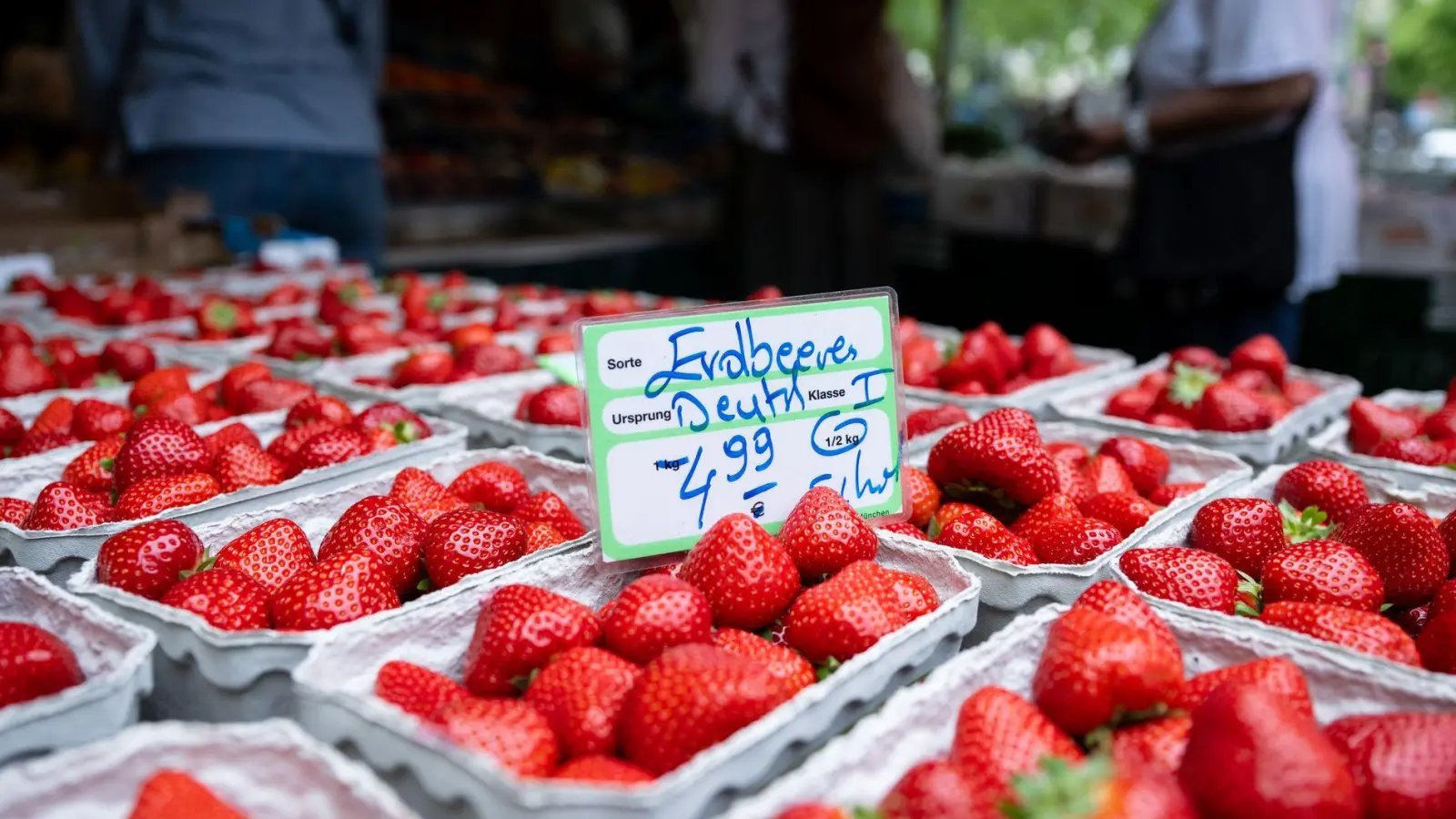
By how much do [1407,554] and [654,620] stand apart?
0.85m

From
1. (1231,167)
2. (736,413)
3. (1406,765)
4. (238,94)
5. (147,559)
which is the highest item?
(238,94)

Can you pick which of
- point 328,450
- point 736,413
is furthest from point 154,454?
point 736,413

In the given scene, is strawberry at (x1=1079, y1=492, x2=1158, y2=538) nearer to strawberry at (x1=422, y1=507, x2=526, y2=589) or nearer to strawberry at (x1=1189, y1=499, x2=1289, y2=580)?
strawberry at (x1=1189, y1=499, x2=1289, y2=580)

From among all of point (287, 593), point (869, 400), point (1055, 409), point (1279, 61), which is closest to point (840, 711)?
point (869, 400)

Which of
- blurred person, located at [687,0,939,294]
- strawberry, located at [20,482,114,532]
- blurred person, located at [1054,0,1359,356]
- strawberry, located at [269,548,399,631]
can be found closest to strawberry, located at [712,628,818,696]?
strawberry, located at [269,548,399,631]

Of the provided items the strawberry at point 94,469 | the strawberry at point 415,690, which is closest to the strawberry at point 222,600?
the strawberry at point 415,690

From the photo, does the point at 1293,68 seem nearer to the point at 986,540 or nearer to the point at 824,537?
the point at 986,540

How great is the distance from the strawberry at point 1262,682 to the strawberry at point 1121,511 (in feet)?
1.22

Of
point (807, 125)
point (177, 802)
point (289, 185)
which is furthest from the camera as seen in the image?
point (807, 125)

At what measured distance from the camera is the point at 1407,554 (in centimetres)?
129

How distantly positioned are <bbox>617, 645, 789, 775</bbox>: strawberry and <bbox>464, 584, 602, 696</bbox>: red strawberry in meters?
0.13

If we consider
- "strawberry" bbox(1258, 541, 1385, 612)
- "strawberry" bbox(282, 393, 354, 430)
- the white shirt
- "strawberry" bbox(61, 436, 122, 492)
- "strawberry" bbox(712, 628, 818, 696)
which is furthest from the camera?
the white shirt

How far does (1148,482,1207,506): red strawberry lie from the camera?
5.38ft

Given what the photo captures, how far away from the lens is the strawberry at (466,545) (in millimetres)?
1289
